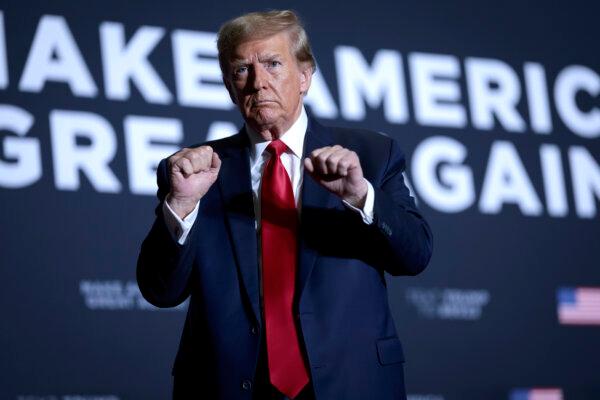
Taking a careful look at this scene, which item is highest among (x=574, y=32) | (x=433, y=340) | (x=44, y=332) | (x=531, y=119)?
(x=574, y=32)

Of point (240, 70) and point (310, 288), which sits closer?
point (310, 288)

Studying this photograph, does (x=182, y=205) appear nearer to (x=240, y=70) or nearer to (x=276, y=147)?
(x=276, y=147)

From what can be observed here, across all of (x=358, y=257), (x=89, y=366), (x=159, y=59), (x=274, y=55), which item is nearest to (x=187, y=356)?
(x=358, y=257)

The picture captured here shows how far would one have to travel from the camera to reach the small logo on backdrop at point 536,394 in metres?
4.31

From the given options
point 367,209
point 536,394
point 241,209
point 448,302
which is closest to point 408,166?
point 448,302

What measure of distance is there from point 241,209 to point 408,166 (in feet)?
7.84

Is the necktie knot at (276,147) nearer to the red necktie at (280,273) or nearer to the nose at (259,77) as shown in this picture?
the red necktie at (280,273)

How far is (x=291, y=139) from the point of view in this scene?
2.12 m

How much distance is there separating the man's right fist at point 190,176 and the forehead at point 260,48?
0.27 metres

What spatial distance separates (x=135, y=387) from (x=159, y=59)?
134 cm

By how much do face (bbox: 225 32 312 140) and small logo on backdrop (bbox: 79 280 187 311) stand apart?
1847 millimetres

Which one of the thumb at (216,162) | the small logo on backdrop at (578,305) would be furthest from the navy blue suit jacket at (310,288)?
the small logo on backdrop at (578,305)

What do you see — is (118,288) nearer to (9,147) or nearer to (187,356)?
(9,147)

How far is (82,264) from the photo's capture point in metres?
3.80
